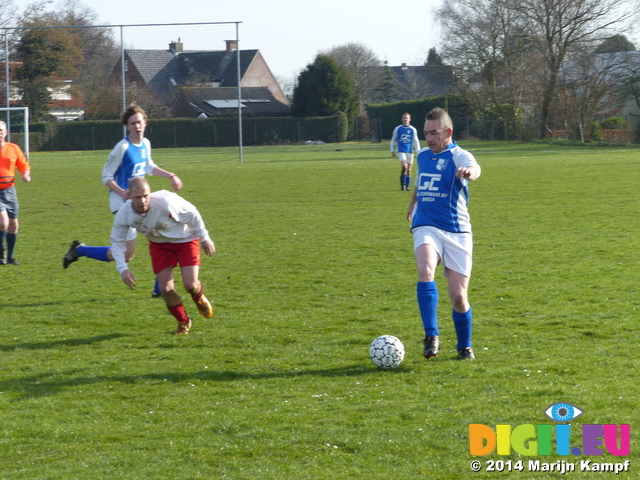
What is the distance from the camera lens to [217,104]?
59.9 m

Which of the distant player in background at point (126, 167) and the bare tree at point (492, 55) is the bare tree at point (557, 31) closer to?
the bare tree at point (492, 55)

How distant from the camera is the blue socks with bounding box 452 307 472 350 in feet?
19.2

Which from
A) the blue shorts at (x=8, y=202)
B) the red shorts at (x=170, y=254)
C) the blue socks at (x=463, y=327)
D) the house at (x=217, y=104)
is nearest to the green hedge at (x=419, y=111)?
the house at (x=217, y=104)

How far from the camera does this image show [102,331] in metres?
7.14

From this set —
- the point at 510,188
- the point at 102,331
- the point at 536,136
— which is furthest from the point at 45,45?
the point at 102,331

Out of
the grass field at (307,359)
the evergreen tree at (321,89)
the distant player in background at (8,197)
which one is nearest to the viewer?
the grass field at (307,359)

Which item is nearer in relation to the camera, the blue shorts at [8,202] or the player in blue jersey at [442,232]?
the player in blue jersey at [442,232]

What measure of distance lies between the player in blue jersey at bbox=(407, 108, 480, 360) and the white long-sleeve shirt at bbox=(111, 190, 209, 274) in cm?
176

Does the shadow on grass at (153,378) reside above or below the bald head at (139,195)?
below

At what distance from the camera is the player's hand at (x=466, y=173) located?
224 inches

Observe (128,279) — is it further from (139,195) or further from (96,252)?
(96,252)

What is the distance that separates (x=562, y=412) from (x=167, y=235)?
11.0 ft

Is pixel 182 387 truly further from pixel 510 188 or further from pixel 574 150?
pixel 574 150

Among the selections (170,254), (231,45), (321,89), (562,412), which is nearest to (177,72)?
(321,89)
